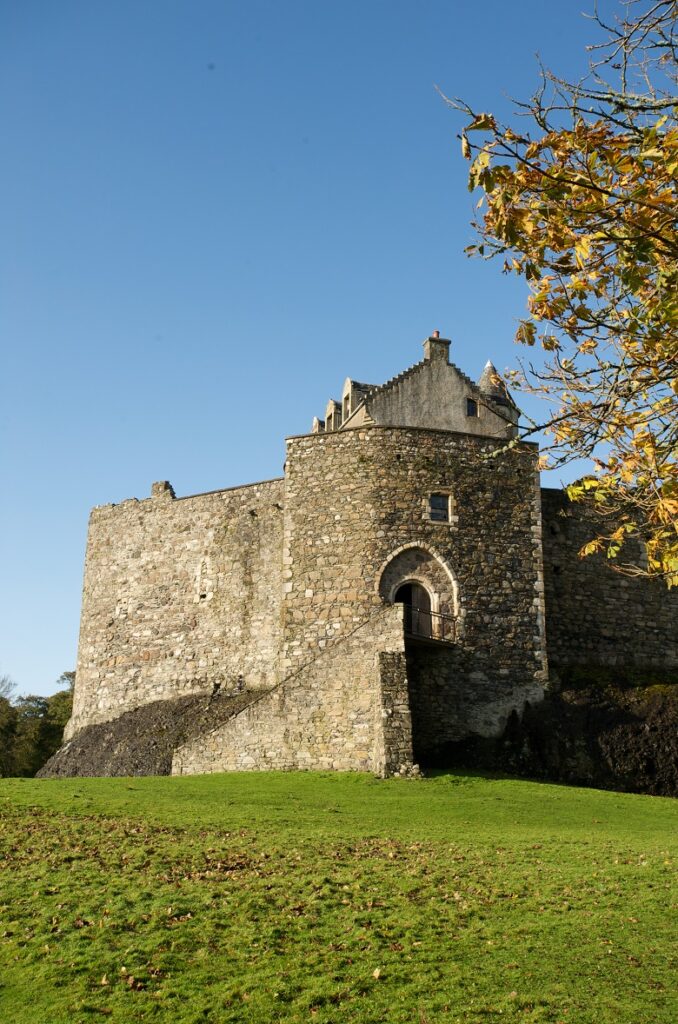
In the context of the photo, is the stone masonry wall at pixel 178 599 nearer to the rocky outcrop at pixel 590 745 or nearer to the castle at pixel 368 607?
the castle at pixel 368 607

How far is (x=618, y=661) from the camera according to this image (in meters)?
29.9

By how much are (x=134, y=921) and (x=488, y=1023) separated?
Answer: 451 cm

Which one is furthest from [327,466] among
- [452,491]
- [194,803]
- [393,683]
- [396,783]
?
[194,803]

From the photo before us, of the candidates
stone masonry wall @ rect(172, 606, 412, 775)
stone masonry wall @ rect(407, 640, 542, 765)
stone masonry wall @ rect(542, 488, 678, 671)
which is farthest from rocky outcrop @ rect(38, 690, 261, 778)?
stone masonry wall @ rect(542, 488, 678, 671)

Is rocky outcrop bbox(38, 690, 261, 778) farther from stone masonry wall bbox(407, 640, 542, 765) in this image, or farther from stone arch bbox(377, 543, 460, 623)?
stone arch bbox(377, 543, 460, 623)

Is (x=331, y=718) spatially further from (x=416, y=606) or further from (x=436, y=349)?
(x=436, y=349)

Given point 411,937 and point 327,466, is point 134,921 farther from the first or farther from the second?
point 327,466

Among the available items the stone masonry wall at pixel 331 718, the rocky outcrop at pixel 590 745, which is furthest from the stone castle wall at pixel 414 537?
the stone masonry wall at pixel 331 718

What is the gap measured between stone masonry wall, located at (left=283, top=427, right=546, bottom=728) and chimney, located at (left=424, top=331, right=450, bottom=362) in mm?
Answer: 8723

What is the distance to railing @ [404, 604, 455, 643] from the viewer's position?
26547mm

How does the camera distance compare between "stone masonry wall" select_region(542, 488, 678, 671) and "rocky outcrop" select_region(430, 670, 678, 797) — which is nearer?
"rocky outcrop" select_region(430, 670, 678, 797)

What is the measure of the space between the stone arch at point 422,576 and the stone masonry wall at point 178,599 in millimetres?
4208

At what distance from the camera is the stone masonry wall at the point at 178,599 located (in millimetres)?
30891

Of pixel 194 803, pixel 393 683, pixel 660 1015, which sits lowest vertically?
pixel 660 1015
